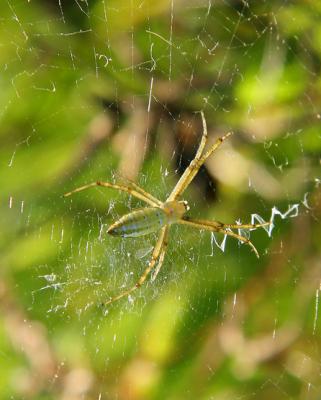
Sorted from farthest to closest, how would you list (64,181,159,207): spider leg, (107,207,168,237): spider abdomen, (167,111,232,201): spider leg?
(167,111,232,201): spider leg → (64,181,159,207): spider leg → (107,207,168,237): spider abdomen

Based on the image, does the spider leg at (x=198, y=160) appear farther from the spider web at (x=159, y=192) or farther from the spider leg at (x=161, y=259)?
the spider leg at (x=161, y=259)

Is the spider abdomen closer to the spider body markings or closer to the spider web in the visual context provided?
the spider body markings

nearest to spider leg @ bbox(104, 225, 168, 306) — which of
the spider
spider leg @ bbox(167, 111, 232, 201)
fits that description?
the spider

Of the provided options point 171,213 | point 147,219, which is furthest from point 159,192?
point 147,219

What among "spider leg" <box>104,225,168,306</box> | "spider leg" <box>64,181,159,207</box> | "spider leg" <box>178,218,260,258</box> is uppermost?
"spider leg" <box>64,181,159,207</box>

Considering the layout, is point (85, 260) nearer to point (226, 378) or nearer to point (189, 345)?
point (189, 345)

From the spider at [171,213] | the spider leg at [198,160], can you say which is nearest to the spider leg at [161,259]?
the spider at [171,213]
